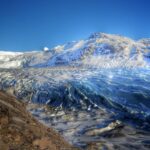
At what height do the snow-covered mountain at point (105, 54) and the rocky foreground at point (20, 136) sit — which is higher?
the snow-covered mountain at point (105, 54)

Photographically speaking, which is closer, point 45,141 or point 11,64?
point 45,141

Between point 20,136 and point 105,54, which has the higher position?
point 105,54

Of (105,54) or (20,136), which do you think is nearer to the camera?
(20,136)

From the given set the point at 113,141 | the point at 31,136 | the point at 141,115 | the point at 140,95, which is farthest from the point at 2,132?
the point at 140,95

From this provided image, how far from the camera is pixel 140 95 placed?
49.4ft

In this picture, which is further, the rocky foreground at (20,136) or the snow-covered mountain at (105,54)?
the snow-covered mountain at (105,54)

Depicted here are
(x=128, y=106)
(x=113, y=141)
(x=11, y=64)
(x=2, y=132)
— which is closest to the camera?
(x=2, y=132)

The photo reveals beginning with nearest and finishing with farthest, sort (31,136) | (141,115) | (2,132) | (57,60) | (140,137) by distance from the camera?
(2,132)
(31,136)
(140,137)
(141,115)
(57,60)

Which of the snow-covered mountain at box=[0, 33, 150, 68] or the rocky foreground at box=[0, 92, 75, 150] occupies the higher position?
the snow-covered mountain at box=[0, 33, 150, 68]

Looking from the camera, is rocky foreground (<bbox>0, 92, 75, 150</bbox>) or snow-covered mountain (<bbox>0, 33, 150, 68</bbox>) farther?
snow-covered mountain (<bbox>0, 33, 150, 68</bbox>)

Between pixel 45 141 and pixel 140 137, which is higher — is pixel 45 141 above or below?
above

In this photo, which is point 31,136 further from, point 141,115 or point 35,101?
point 35,101

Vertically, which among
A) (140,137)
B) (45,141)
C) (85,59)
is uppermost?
(85,59)

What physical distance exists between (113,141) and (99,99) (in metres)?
6.72
